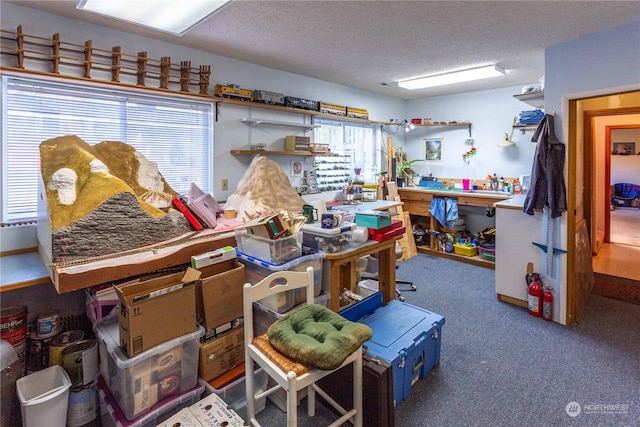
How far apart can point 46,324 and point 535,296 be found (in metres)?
3.84

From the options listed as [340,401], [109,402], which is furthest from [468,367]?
[109,402]

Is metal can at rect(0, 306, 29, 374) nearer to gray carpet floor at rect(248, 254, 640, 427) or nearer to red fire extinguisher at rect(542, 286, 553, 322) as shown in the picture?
gray carpet floor at rect(248, 254, 640, 427)

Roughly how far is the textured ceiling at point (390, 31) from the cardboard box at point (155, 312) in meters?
1.83

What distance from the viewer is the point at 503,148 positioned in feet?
15.8

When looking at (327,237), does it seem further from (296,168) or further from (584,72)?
(584,72)

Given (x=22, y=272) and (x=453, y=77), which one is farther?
(x=453, y=77)

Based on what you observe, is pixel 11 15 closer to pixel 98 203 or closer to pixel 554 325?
pixel 98 203

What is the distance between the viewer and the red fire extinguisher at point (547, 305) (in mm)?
3000

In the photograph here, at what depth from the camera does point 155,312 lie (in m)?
1.63

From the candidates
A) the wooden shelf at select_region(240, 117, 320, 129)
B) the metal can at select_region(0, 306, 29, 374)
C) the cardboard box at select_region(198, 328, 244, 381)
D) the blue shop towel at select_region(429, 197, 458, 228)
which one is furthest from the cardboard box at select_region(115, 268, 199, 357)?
the blue shop towel at select_region(429, 197, 458, 228)

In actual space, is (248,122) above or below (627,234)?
above

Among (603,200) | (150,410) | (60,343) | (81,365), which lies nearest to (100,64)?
(60,343)

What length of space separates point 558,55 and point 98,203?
377 centimetres

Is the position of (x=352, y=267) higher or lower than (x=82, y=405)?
higher
